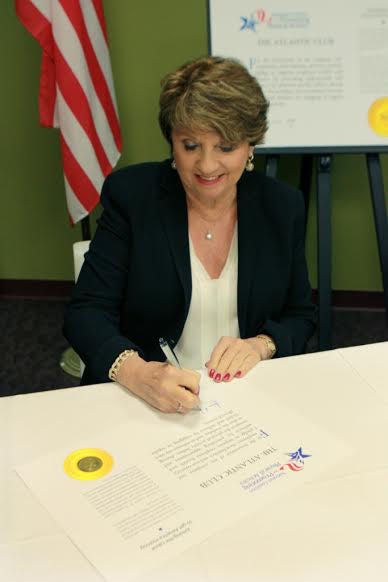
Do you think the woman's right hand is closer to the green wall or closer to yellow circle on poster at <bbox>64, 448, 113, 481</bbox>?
yellow circle on poster at <bbox>64, 448, 113, 481</bbox>

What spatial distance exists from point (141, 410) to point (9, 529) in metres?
0.35

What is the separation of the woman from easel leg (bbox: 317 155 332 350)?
86 cm

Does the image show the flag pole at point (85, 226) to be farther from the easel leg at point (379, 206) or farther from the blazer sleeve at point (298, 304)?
the blazer sleeve at point (298, 304)

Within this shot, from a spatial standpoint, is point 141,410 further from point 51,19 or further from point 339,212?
point 339,212

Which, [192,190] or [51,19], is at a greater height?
[51,19]

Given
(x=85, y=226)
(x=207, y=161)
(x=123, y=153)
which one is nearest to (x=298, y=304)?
(x=207, y=161)

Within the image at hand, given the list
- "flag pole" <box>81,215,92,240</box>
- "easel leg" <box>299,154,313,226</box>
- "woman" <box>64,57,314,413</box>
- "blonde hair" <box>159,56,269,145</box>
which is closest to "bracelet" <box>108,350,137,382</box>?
"woman" <box>64,57,314,413</box>

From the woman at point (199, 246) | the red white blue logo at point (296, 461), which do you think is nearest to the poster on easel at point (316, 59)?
the woman at point (199, 246)

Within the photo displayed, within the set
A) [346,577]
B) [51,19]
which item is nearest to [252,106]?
[346,577]

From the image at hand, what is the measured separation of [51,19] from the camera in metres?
2.62

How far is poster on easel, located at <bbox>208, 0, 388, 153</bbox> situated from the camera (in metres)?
2.42

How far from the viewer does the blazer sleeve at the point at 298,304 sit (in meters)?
1.64

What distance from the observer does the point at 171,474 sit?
1.02 m

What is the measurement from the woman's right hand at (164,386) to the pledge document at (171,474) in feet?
0.07
